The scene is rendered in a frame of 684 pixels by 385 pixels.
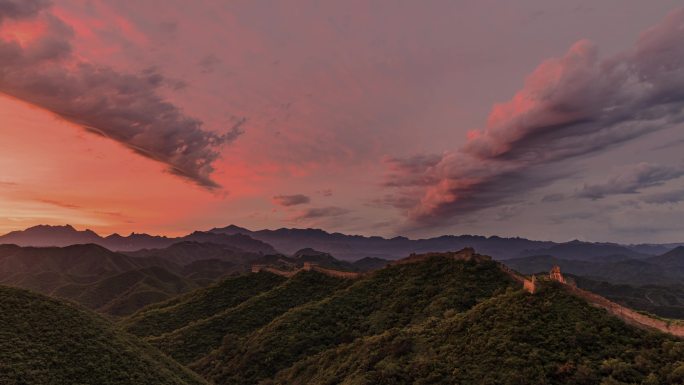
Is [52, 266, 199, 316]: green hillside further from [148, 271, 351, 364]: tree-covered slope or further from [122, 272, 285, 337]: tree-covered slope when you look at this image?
[148, 271, 351, 364]: tree-covered slope

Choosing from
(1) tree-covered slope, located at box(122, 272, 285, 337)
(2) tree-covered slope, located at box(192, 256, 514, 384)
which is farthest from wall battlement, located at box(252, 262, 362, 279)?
(2) tree-covered slope, located at box(192, 256, 514, 384)

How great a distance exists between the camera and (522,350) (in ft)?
114

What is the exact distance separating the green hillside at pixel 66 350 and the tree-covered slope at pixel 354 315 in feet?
42.7

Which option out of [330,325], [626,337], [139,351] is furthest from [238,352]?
[626,337]

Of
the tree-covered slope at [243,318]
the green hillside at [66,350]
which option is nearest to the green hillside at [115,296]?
the tree-covered slope at [243,318]

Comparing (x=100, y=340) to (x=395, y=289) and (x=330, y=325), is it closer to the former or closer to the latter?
(x=330, y=325)

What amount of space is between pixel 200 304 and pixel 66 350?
6590cm

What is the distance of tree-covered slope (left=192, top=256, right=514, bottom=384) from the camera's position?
196 feet

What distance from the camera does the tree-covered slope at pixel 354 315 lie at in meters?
59.6

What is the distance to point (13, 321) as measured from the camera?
39.7m

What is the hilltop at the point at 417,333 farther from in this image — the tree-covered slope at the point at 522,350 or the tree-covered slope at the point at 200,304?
the tree-covered slope at the point at 200,304

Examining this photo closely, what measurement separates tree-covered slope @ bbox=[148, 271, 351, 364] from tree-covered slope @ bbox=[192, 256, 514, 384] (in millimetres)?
6807

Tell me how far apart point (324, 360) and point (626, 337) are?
3558 centimetres

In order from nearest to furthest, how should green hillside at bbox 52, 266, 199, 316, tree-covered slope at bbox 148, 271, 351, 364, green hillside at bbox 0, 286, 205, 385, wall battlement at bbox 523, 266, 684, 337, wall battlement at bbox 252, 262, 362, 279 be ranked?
wall battlement at bbox 523, 266, 684, 337 → green hillside at bbox 0, 286, 205, 385 → tree-covered slope at bbox 148, 271, 351, 364 → wall battlement at bbox 252, 262, 362, 279 → green hillside at bbox 52, 266, 199, 316
